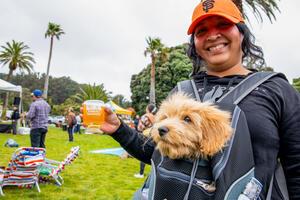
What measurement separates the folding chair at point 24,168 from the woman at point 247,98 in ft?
16.8

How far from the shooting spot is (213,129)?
1255 millimetres

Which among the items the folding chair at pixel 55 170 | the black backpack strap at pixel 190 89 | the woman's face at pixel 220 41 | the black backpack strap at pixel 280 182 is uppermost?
the woman's face at pixel 220 41

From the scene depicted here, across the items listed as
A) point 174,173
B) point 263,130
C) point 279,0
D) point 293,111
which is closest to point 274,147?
point 263,130

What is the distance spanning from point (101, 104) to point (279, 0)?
30.5ft

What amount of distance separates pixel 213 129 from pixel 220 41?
705 millimetres

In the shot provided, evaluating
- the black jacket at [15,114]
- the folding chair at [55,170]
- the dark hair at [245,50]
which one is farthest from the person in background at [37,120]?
the black jacket at [15,114]

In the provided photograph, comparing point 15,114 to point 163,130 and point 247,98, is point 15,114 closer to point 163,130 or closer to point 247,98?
point 163,130

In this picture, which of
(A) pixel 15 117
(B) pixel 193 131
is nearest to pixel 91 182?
→ (B) pixel 193 131

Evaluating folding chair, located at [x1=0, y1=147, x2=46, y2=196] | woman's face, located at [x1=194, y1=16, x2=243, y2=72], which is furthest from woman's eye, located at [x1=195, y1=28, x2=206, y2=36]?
folding chair, located at [x1=0, y1=147, x2=46, y2=196]

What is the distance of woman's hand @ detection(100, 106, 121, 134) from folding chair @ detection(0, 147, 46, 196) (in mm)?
5024

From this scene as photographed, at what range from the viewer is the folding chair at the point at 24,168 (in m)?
5.82

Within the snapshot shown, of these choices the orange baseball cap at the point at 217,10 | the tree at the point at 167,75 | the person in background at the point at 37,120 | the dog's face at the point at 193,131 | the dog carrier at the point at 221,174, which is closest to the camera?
the dog carrier at the point at 221,174

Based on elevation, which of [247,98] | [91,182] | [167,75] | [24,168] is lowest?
[91,182]

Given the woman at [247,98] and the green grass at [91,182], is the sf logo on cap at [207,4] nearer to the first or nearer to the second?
the woman at [247,98]
